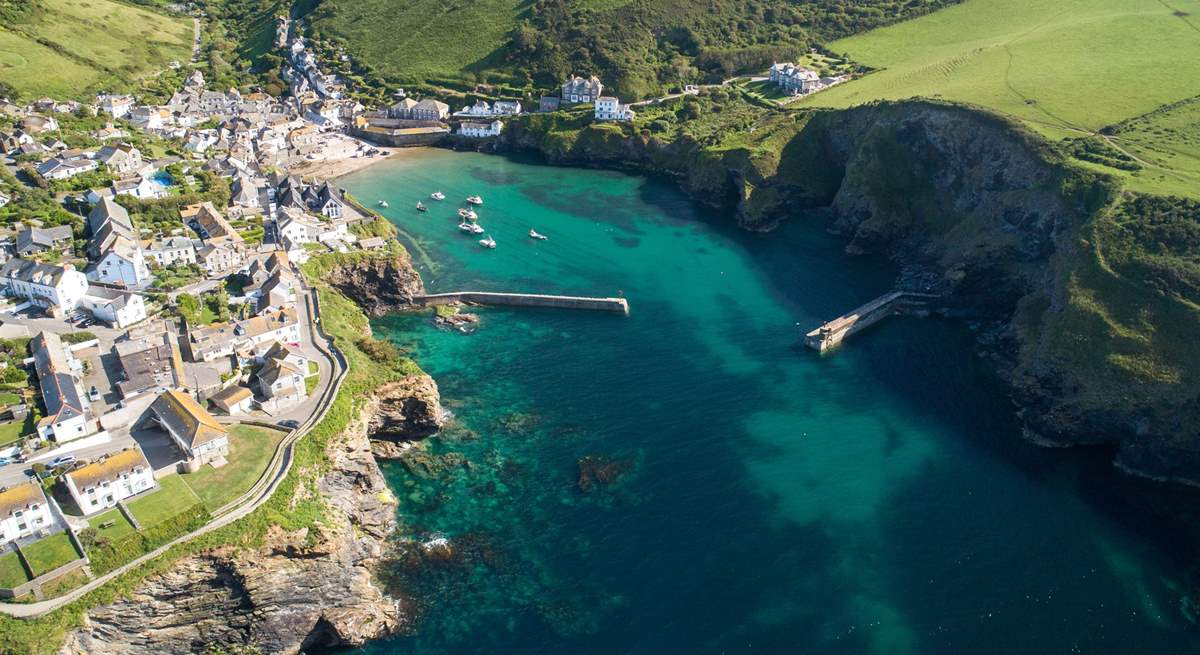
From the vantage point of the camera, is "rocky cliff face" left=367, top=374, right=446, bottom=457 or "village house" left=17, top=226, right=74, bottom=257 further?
"village house" left=17, top=226, right=74, bottom=257

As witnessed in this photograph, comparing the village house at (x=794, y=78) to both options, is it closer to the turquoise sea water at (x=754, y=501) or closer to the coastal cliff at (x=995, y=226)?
the coastal cliff at (x=995, y=226)

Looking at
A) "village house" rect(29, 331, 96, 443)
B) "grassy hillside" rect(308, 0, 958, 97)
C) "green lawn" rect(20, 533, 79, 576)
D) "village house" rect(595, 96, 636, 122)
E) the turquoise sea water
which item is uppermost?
"grassy hillside" rect(308, 0, 958, 97)

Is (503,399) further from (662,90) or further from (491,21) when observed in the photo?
(491,21)

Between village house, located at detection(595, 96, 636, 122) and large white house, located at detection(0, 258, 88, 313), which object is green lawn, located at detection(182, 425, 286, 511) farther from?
village house, located at detection(595, 96, 636, 122)

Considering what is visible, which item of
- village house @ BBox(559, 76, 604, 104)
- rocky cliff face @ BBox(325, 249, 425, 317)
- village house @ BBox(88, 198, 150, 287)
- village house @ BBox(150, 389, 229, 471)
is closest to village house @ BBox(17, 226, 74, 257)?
village house @ BBox(88, 198, 150, 287)

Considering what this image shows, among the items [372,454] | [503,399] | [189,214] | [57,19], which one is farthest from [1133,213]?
[57,19]

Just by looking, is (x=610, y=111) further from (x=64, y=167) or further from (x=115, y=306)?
(x=115, y=306)

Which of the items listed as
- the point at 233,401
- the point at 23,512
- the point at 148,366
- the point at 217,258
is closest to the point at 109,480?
the point at 23,512
